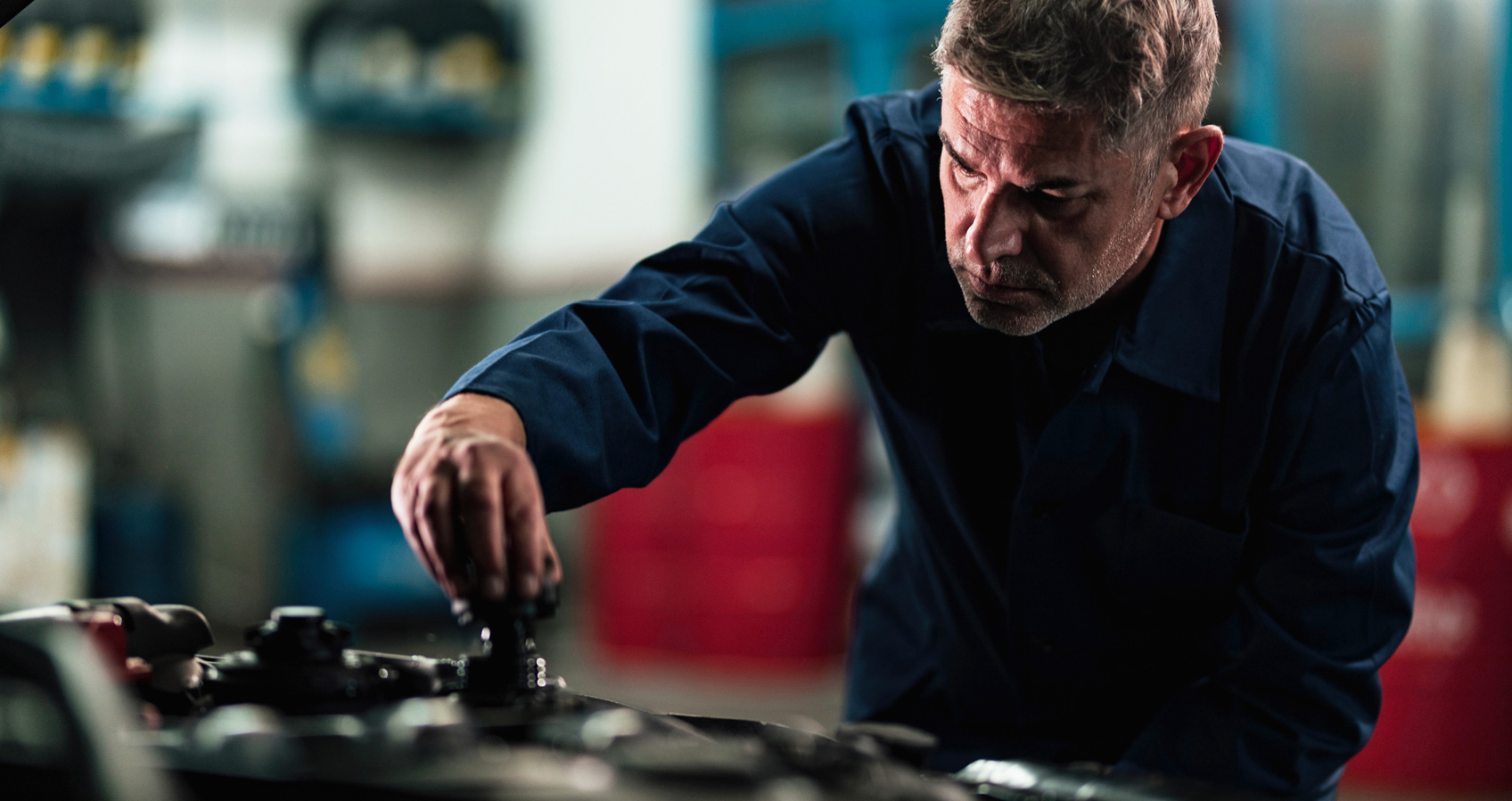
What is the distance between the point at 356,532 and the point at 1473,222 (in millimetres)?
4143

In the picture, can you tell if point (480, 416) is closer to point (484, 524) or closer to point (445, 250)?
point (484, 524)

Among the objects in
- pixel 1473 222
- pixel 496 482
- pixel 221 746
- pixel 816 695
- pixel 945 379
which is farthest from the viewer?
pixel 816 695

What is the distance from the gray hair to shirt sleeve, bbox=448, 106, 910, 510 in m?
0.23

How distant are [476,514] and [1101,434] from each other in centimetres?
64

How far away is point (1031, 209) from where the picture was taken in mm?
1243

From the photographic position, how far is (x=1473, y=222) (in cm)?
411

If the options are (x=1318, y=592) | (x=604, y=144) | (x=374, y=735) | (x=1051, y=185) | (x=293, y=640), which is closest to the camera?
(x=374, y=735)

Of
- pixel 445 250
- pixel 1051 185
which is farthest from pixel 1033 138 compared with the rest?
pixel 445 250

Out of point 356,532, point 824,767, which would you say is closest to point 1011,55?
point 824,767

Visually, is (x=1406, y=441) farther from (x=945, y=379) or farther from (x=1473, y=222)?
(x=1473, y=222)

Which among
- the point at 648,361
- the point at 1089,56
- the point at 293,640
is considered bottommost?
the point at 293,640

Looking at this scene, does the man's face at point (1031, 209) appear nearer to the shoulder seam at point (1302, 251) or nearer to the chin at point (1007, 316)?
the chin at point (1007, 316)

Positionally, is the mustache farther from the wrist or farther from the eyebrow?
the wrist

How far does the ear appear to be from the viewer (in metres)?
1.30
